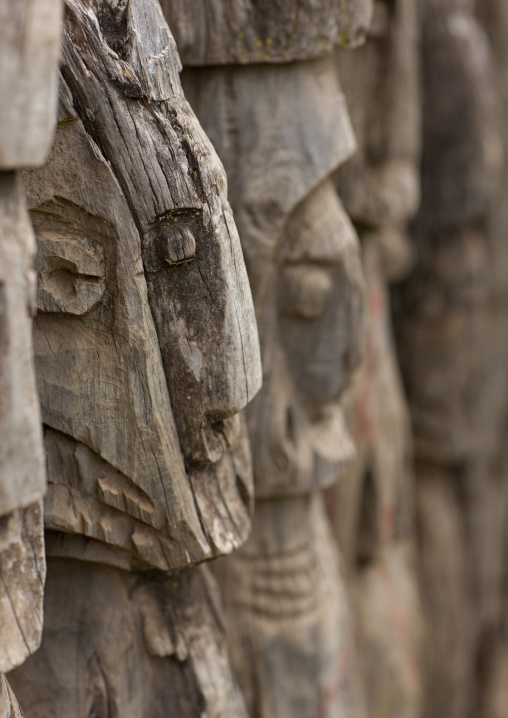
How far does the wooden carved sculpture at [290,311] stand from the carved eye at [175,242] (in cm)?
37

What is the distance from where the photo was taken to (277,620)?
139cm

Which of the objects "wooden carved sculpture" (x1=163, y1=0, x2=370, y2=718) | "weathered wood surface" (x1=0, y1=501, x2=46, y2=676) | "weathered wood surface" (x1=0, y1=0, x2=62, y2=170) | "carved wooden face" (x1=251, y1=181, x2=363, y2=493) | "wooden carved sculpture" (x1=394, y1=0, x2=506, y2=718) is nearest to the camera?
"weathered wood surface" (x1=0, y1=0, x2=62, y2=170)

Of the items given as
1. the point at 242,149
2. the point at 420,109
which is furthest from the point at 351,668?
the point at 420,109

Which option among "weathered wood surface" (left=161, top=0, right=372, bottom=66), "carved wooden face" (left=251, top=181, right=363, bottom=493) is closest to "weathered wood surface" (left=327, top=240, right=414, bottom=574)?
"carved wooden face" (left=251, top=181, right=363, bottom=493)

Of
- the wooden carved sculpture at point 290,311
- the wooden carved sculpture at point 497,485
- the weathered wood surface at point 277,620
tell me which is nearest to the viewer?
the wooden carved sculpture at point 290,311

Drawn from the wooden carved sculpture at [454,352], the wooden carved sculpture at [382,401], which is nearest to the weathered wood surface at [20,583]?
the wooden carved sculpture at [382,401]

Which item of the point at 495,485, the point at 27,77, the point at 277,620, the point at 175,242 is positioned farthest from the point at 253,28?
the point at 495,485

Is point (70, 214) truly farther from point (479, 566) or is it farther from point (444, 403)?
point (479, 566)

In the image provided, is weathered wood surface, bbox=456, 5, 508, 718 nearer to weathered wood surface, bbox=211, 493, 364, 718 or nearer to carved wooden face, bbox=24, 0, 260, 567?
weathered wood surface, bbox=211, 493, 364, 718

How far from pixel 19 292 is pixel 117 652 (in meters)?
0.51

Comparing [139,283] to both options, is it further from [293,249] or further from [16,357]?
[293,249]

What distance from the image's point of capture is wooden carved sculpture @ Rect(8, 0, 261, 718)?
0.74 metres

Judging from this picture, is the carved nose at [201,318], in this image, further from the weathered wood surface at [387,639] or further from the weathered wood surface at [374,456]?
the weathered wood surface at [387,639]

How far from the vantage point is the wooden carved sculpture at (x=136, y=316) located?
2.43 ft
